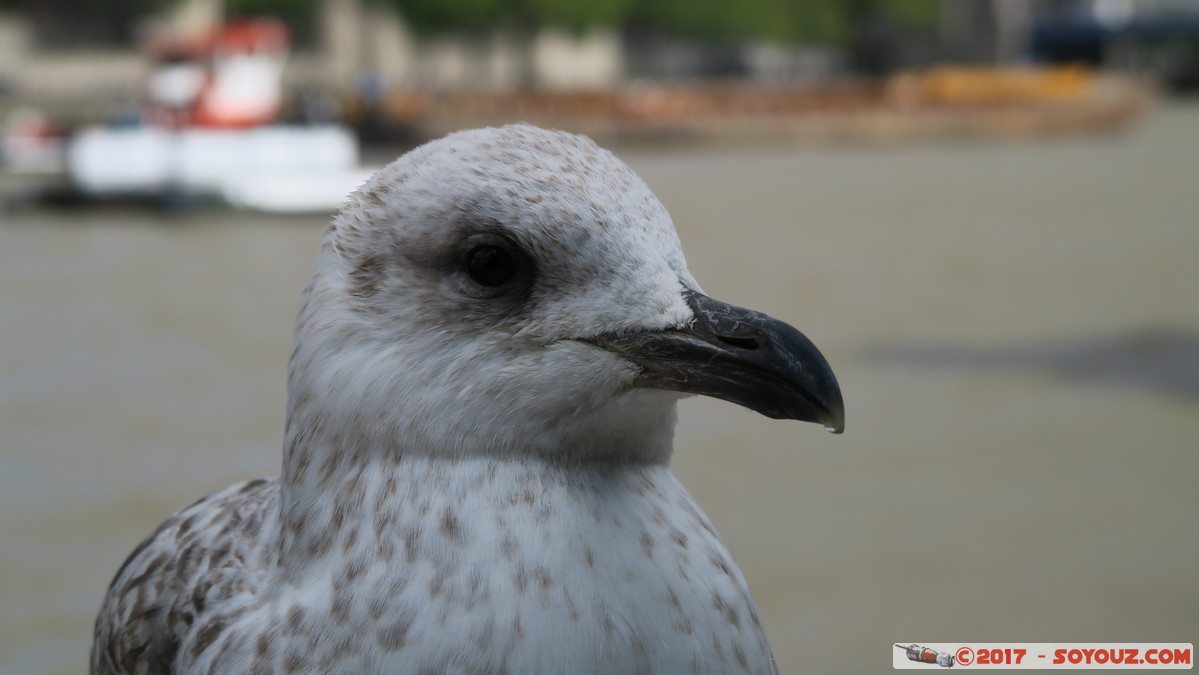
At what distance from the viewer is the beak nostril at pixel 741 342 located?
5.40 ft

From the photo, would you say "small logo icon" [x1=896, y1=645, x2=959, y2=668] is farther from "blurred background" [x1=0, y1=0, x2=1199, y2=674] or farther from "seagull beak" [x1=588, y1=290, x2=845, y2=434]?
"seagull beak" [x1=588, y1=290, x2=845, y2=434]

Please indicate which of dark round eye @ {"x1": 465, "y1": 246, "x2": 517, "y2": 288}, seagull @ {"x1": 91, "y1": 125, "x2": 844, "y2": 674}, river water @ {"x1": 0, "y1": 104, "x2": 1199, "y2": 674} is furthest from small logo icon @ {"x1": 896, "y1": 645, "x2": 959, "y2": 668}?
dark round eye @ {"x1": 465, "y1": 246, "x2": 517, "y2": 288}

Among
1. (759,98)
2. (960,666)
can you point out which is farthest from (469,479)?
(759,98)

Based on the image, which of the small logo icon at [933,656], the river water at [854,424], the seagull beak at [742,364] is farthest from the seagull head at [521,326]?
the river water at [854,424]

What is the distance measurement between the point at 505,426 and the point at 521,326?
130 mm

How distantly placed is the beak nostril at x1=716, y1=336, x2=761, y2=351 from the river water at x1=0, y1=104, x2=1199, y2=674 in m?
2.68

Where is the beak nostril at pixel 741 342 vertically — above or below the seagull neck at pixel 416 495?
above

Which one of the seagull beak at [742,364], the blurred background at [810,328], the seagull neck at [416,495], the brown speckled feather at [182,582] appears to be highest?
the seagull beak at [742,364]

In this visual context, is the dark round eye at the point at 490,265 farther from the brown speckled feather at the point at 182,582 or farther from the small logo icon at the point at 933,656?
the small logo icon at the point at 933,656

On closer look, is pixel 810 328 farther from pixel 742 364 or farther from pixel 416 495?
pixel 416 495

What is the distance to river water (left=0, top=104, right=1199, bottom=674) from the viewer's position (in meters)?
4.62

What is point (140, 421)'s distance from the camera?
6848 millimetres

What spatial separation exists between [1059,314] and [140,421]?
585 centimetres

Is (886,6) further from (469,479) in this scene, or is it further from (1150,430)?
(469,479)
